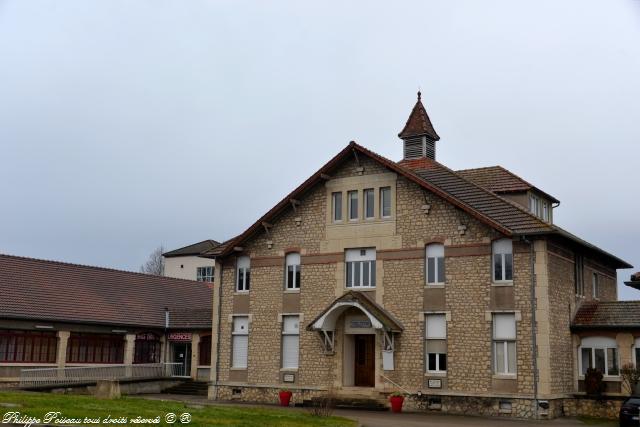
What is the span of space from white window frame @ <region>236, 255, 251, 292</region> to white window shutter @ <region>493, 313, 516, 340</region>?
420 inches

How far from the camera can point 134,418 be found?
58.0 ft

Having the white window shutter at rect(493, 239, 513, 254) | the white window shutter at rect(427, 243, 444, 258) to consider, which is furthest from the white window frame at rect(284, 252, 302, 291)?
the white window shutter at rect(493, 239, 513, 254)

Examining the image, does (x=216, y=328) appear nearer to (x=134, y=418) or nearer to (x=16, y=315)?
(x=16, y=315)

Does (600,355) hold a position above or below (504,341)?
below

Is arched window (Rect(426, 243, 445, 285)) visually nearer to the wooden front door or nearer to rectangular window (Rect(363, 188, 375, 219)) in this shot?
rectangular window (Rect(363, 188, 375, 219))

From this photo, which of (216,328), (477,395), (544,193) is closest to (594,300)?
(544,193)

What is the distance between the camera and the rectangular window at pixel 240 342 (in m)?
33.0

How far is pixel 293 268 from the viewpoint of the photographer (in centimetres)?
3247

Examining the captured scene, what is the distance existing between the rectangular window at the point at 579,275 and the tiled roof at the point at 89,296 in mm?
18502

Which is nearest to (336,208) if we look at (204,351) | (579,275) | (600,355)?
(579,275)

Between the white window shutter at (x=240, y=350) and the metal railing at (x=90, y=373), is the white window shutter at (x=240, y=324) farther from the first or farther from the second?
the metal railing at (x=90, y=373)

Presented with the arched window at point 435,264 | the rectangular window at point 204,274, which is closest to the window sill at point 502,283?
the arched window at point 435,264

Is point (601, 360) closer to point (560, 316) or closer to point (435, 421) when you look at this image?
point (560, 316)

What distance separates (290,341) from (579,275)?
11358 millimetres
